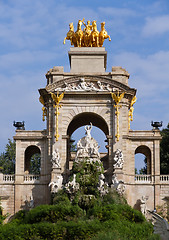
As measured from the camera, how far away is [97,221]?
58844 millimetres

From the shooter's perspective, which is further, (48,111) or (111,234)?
(48,111)

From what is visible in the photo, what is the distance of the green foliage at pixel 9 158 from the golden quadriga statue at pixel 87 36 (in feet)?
83.0

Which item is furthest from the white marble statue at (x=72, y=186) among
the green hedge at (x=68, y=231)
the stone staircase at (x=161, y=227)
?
the stone staircase at (x=161, y=227)

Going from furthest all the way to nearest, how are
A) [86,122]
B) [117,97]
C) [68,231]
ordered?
[86,122], [117,97], [68,231]

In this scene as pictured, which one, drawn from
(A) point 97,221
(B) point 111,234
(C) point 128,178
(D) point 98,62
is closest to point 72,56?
(D) point 98,62

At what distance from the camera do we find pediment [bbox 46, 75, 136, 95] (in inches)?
2739

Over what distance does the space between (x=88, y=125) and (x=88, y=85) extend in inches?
146

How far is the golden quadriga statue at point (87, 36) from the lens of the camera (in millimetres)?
73688

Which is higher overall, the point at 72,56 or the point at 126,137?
the point at 72,56

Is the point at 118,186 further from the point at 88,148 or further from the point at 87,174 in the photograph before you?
the point at 88,148

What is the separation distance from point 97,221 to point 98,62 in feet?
63.5

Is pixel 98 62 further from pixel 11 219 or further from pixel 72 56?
pixel 11 219

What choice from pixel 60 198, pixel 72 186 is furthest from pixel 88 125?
pixel 60 198

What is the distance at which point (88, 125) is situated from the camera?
7019 centimetres
